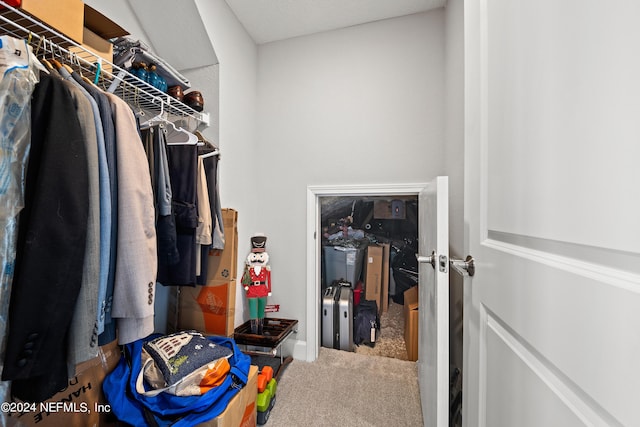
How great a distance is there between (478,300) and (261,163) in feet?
6.12

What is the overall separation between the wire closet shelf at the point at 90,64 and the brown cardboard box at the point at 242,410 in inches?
54.8

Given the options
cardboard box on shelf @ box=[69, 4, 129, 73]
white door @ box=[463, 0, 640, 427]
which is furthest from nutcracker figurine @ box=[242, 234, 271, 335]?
white door @ box=[463, 0, 640, 427]

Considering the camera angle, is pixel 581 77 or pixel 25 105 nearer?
pixel 581 77

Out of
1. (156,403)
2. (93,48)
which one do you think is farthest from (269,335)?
(93,48)

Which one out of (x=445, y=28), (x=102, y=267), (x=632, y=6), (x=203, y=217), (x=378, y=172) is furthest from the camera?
(x=378, y=172)

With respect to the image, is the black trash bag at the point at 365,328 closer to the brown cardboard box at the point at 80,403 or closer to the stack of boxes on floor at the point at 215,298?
the stack of boxes on floor at the point at 215,298

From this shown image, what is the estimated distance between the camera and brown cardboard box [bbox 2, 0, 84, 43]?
0.77m

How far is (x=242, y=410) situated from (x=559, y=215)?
138 cm

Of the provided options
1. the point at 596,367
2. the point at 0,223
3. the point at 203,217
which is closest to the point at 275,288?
the point at 203,217

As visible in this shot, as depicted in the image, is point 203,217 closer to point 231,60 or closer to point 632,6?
point 231,60

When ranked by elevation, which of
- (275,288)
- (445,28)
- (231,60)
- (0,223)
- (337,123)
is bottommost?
(275,288)

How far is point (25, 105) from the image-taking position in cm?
63

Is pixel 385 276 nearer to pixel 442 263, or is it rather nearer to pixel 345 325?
pixel 345 325

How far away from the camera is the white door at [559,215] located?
278mm
